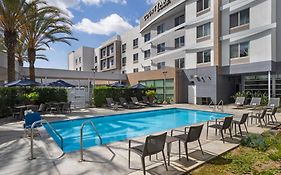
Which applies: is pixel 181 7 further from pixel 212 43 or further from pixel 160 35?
pixel 212 43

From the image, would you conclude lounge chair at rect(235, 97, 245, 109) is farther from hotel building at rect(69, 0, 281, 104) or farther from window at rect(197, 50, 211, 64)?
window at rect(197, 50, 211, 64)

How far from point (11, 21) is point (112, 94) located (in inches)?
431

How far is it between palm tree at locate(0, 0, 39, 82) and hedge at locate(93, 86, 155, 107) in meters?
7.62

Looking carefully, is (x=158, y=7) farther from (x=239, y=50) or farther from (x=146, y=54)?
(x=239, y=50)

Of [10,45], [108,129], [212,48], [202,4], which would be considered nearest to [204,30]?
[212,48]

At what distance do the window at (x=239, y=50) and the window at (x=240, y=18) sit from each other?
2.19m

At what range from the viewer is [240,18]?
65.9 ft

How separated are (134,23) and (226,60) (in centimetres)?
2390

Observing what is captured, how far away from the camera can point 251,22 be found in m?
19.0

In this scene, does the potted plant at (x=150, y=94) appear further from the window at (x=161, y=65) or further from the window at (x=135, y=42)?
the window at (x=135, y=42)

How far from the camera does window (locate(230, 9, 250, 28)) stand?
64.2ft

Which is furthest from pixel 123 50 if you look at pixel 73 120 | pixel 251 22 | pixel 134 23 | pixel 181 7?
pixel 73 120

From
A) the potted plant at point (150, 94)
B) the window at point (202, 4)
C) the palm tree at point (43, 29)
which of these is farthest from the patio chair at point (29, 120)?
the window at point (202, 4)

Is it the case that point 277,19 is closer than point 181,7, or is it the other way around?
point 277,19
